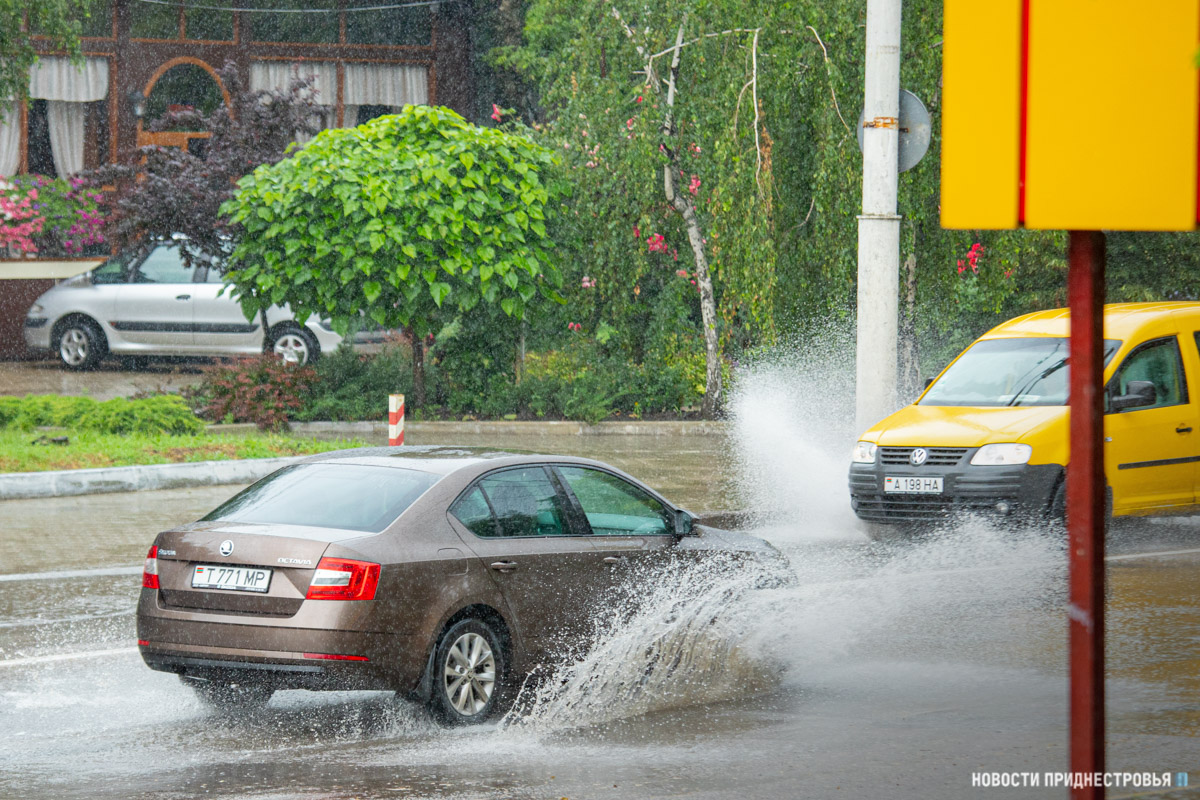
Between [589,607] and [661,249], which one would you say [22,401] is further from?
[589,607]

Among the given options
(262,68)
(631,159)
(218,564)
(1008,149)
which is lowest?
(218,564)

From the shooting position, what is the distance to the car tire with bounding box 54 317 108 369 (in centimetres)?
2238

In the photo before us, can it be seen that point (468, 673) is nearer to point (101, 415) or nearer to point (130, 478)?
point (130, 478)

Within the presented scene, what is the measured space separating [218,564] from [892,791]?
3.31 meters

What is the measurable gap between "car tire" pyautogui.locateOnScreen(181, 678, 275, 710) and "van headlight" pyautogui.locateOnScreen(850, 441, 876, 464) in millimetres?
6442

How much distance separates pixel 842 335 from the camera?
19875 millimetres

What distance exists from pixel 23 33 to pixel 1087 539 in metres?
19.3

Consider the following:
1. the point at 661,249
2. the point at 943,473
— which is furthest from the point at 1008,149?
the point at 661,249

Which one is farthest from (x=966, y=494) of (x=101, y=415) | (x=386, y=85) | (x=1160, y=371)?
(x=386, y=85)

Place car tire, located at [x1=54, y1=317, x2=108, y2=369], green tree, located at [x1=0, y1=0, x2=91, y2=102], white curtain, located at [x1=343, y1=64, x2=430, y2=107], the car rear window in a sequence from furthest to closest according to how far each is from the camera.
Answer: white curtain, located at [x1=343, y1=64, x2=430, y2=107] < car tire, located at [x1=54, y1=317, x2=108, y2=369] < green tree, located at [x1=0, y1=0, x2=91, y2=102] < the car rear window

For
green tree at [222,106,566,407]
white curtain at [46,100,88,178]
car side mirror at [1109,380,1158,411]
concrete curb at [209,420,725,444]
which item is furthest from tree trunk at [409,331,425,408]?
white curtain at [46,100,88,178]

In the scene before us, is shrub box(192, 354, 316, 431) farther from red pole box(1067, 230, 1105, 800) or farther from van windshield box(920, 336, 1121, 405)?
red pole box(1067, 230, 1105, 800)

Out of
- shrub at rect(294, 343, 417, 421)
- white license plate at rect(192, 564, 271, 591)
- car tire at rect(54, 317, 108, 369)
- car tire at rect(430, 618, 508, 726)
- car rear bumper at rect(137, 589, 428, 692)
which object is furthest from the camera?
car tire at rect(54, 317, 108, 369)

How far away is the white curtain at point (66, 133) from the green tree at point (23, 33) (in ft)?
25.5
